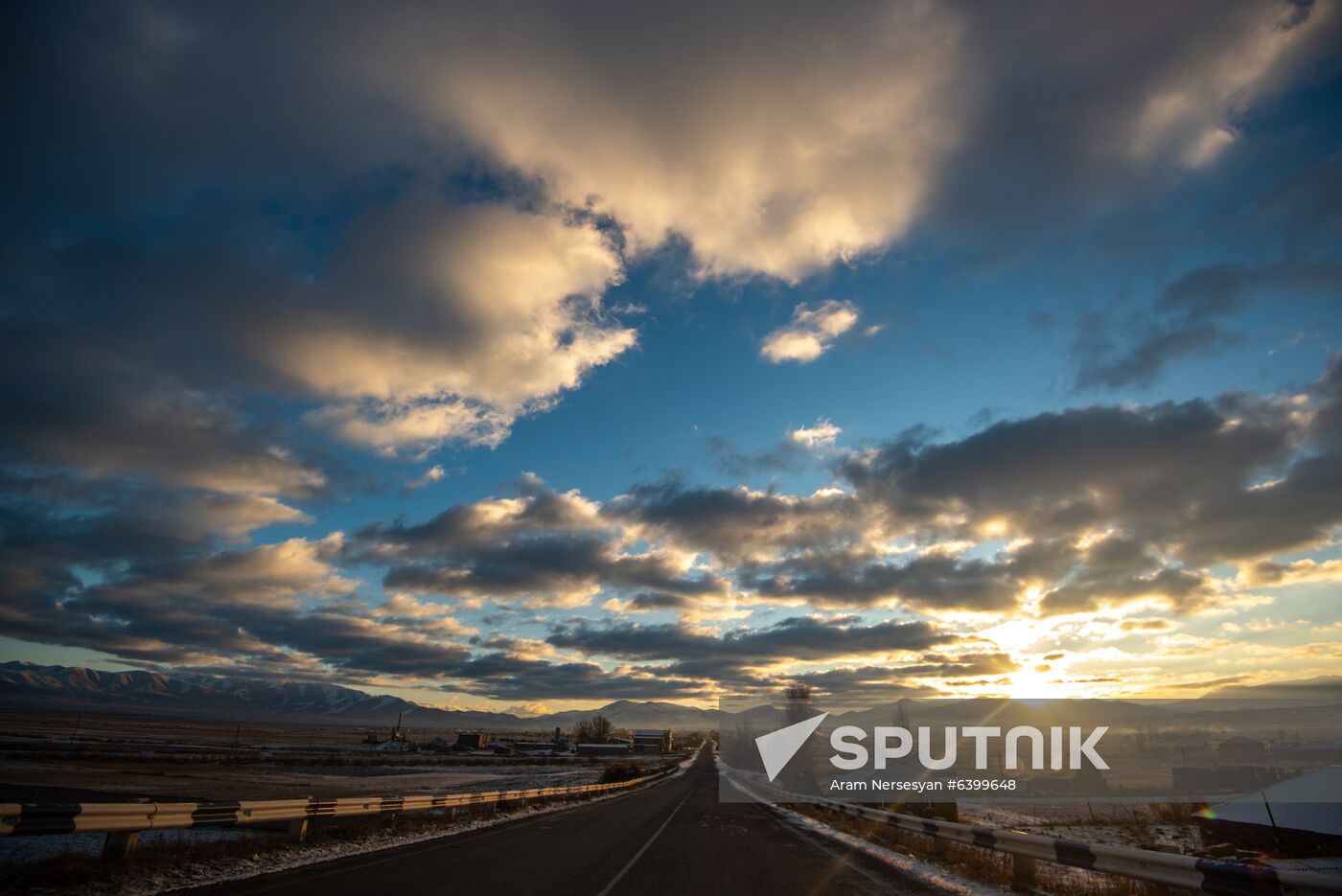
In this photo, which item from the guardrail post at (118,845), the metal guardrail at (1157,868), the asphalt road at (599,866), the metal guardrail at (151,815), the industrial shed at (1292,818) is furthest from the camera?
the industrial shed at (1292,818)

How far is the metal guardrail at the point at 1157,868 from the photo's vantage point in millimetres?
6820

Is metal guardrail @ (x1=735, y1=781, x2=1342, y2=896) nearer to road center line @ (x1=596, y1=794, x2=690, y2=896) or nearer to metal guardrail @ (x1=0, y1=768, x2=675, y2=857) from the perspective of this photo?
road center line @ (x1=596, y1=794, x2=690, y2=896)

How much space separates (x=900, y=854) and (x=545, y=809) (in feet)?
60.9

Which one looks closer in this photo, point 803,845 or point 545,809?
Result: point 803,845

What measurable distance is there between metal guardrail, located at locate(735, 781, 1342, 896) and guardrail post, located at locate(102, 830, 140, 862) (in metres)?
15.1

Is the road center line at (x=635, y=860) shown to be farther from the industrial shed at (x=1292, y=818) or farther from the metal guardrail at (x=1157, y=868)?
the industrial shed at (x=1292, y=818)

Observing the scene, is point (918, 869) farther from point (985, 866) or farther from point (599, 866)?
point (599, 866)

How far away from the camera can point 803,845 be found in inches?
702

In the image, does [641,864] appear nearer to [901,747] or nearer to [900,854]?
[900,854]

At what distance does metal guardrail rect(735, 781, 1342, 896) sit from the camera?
682 cm

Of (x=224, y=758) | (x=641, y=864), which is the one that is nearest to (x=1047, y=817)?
(x=641, y=864)

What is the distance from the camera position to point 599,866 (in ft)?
42.8

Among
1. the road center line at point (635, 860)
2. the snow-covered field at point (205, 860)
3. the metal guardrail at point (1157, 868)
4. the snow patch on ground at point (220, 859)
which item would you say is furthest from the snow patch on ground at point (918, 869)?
the snow-covered field at point (205, 860)

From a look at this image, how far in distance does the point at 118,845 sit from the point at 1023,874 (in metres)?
15.7
